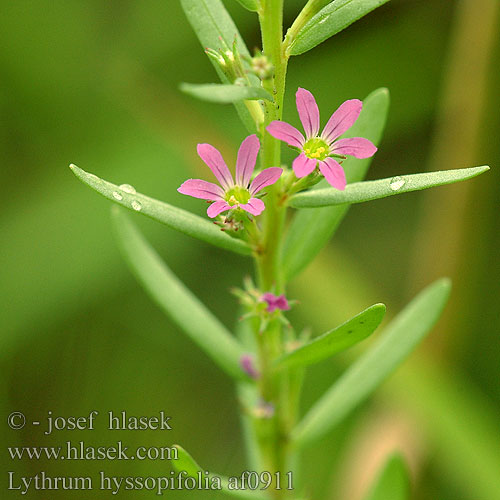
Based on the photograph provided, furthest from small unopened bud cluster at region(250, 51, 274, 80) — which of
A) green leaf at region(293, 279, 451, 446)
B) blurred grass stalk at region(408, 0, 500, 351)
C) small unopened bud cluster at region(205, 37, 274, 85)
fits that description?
blurred grass stalk at region(408, 0, 500, 351)

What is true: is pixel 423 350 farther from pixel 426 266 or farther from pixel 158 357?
pixel 158 357

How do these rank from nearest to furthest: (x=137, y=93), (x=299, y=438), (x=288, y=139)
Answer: (x=288, y=139)
(x=299, y=438)
(x=137, y=93)

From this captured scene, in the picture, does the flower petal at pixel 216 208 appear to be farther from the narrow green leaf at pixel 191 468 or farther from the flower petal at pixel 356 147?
the narrow green leaf at pixel 191 468

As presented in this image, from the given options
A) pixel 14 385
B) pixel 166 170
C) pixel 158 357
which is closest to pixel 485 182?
pixel 166 170

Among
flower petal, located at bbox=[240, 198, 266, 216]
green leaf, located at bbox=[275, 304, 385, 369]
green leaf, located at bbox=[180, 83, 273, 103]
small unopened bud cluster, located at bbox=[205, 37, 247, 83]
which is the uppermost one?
small unopened bud cluster, located at bbox=[205, 37, 247, 83]

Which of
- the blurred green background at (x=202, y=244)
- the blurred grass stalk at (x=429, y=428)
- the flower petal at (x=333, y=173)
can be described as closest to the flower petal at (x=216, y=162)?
the flower petal at (x=333, y=173)

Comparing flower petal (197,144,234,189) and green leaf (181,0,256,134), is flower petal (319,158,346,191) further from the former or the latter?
green leaf (181,0,256,134)
